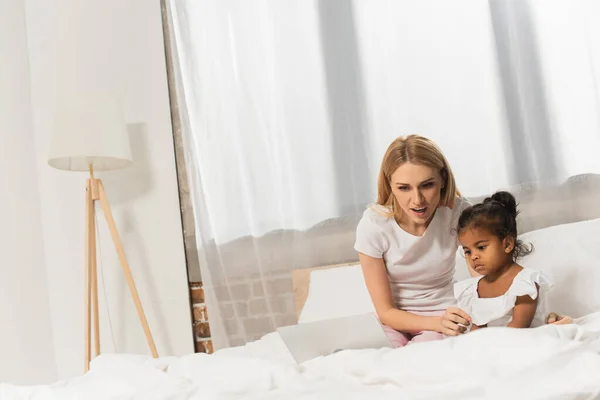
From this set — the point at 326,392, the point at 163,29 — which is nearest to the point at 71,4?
the point at 163,29

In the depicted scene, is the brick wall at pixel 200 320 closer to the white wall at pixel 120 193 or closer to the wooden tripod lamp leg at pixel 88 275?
the white wall at pixel 120 193

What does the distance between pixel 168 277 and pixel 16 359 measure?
0.81 m

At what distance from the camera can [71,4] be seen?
325 centimetres

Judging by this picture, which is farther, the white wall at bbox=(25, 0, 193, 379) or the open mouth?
the white wall at bbox=(25, 0, 193, 379)

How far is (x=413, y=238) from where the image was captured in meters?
1.86

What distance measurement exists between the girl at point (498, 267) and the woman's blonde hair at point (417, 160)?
10cm

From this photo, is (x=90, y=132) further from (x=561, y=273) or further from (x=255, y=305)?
(x=561, y=273)

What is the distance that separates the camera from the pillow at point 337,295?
2344 millimetres

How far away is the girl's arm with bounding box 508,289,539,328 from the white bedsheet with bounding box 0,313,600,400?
38 cm

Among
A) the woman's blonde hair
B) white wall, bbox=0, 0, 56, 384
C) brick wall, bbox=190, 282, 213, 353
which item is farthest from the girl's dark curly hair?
white wall, bbox=0, 0, 56, 384

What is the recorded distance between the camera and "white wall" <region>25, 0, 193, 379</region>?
10.2 feet

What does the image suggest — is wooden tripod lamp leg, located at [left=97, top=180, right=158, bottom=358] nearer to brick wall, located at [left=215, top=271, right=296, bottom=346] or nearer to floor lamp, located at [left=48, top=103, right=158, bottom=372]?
floor lamp, located at [left=48, top=103, right=158, bottom=372]

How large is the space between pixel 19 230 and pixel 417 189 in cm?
221

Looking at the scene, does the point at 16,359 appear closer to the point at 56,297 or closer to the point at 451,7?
the point at 56,297
